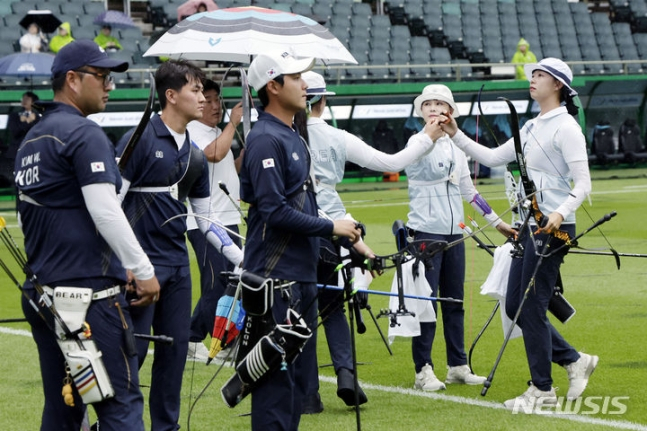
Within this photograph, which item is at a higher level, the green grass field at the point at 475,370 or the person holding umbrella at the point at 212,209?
the person holding umbrella at the point at 212,209

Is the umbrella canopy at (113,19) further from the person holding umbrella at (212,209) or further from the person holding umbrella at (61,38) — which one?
the person holding umbrella at (212,209)

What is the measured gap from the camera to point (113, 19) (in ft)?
94.4

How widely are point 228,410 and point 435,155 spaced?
241cm

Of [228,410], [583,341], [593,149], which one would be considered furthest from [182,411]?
[593,149]

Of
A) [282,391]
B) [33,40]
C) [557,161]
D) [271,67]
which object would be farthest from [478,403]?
[33,40]

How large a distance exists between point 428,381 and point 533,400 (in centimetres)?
94

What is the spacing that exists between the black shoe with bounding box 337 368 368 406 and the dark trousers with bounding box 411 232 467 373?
2.55 feet

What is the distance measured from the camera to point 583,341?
1007cm

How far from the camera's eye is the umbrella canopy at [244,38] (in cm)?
953

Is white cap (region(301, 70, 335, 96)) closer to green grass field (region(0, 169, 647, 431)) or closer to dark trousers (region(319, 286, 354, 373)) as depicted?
dark trousers (region(319, 286, 354, 373))

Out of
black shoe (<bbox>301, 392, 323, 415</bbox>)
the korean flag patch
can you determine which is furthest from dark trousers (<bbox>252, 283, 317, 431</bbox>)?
black shoe (<bbox>301, 392, 323, 415</bbox>)

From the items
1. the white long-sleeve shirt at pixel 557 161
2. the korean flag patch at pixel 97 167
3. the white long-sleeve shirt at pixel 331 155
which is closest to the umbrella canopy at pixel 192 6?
the white long-sleeve shirt at pixel 331 155

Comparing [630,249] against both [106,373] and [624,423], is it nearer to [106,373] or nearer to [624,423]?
[624,423]

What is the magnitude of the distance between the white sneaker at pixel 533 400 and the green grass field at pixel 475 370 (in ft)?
0.34
